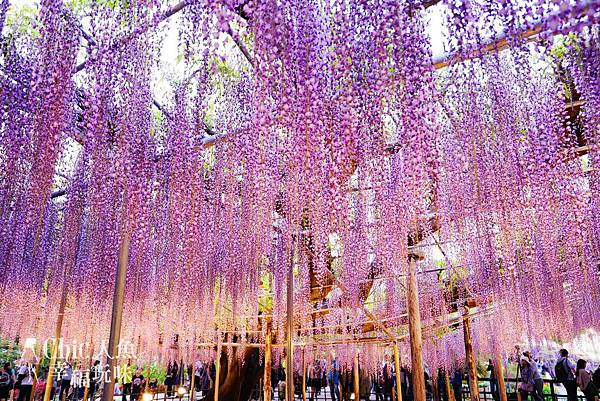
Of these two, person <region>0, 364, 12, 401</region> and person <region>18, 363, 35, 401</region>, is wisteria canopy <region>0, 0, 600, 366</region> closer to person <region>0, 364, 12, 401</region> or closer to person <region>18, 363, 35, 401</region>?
person <region>18, 363, 35, 401</region>

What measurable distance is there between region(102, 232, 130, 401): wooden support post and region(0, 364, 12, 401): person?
8.07 metres

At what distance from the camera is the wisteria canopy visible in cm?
348

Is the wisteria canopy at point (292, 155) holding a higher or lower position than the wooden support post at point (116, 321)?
higher

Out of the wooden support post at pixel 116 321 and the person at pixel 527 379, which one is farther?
the person at pixel 527 379

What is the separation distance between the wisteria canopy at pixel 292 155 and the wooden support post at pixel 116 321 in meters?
0.30

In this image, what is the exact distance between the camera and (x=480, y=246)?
750 cm

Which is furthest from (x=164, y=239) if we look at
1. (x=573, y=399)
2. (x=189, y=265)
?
(x=573, y=399)

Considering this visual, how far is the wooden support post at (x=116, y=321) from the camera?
4066 millimetres

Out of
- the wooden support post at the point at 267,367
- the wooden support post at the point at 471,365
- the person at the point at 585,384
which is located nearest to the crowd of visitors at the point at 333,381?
the person at the point at 585,384

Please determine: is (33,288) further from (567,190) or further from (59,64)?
(567,190)

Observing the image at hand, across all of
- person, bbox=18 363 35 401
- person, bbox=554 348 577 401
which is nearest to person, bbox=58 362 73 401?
person, bbox=18 363 35 401

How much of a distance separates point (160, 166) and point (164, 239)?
1.69 metres

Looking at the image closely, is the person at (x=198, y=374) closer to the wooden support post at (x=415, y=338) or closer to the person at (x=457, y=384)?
the person at (x=457, y=384)

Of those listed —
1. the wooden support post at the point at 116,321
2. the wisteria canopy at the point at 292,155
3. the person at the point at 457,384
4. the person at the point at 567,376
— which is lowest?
the person at the point at 457,384
